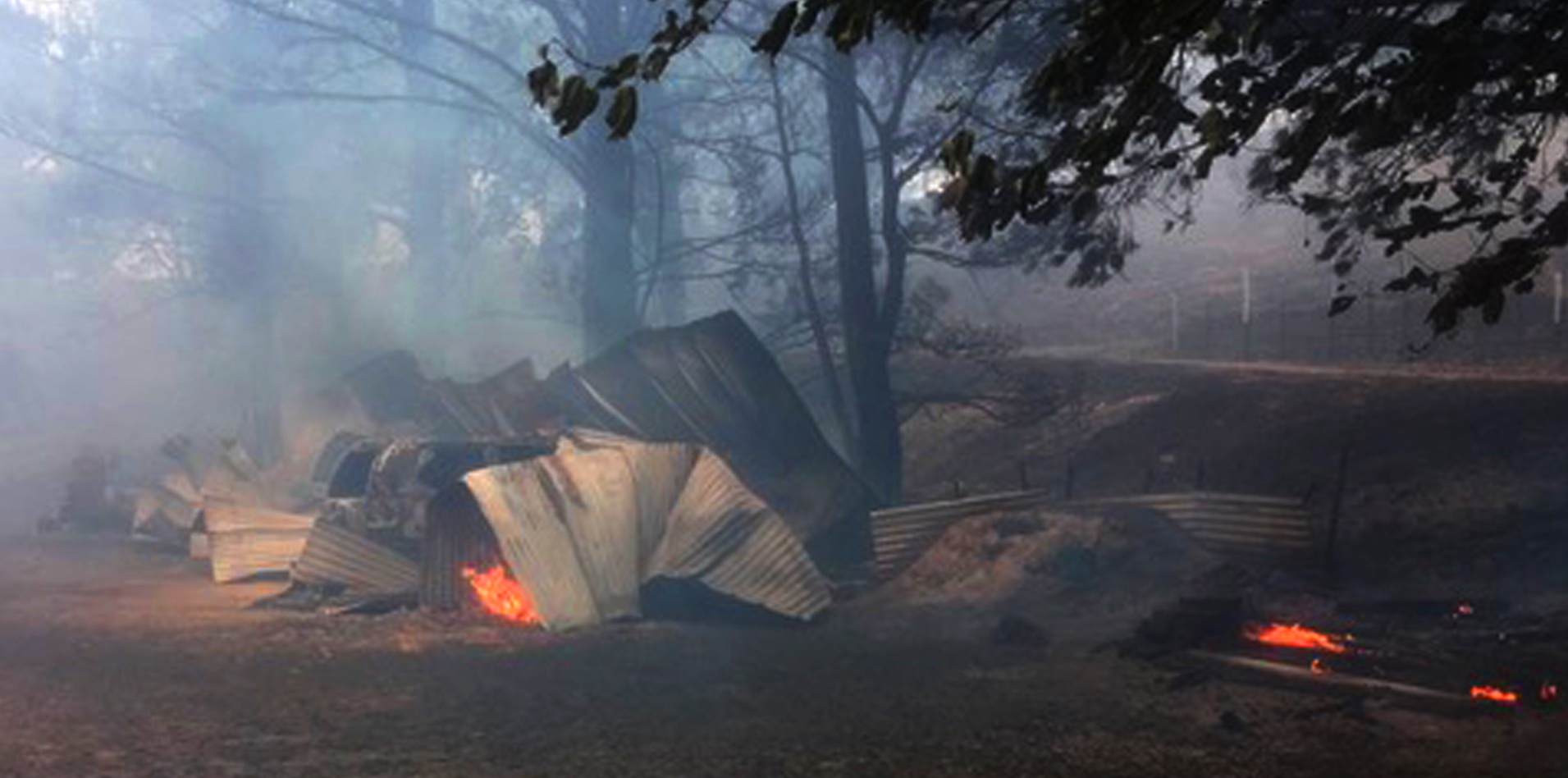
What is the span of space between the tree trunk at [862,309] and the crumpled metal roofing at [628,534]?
3987 mm

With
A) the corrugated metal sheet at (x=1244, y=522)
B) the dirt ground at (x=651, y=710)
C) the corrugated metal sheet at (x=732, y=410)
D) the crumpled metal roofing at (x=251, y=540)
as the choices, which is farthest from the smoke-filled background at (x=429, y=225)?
the dirt ground at (x=651, y=710)

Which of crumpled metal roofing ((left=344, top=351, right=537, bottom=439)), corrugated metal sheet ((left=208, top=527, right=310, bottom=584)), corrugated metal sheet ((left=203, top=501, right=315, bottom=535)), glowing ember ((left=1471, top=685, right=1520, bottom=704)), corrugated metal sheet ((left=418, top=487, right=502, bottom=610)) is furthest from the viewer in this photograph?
crumpled metal roofing ((left=344, top=351, right=537, bottom=439))

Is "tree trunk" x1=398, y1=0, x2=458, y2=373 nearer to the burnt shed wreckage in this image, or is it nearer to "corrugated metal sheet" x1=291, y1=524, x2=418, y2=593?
the burnt shed wreckage

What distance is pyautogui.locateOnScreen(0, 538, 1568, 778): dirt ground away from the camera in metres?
8.44

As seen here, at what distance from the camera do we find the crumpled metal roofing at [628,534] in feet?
42.3

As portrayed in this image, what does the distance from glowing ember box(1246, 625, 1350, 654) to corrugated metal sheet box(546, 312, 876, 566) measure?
611cm

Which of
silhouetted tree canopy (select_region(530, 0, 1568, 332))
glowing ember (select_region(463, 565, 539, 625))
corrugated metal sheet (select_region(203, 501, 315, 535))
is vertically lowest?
glowing ember (select_region(463, 565, 539, 625))

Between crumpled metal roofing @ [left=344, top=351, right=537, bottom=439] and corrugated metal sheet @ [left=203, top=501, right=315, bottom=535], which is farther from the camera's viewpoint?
crumpled metal roofing @ [left=344, top=351, right=537, bottom=439]

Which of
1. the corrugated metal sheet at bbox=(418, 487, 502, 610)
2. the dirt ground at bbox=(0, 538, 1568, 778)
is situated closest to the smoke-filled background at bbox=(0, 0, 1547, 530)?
the corrugated metal sheet at bbox=(418, 487, 502, 610)

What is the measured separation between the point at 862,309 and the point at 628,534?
17.5 feet

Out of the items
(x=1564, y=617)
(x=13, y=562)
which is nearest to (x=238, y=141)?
(x=13, y=562)

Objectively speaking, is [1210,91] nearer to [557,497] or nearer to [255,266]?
[557,497]

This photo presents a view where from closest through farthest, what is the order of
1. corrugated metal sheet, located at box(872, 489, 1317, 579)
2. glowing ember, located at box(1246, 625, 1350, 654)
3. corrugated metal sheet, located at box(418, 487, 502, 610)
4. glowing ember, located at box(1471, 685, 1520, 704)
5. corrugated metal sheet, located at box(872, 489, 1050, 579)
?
glowing ember, located at box(1471, 685, 1520, 704) < glowing ember, located at box(1246, 625, 1350, 654) < corrugated metal sheet, located at box(872, 489, 1317, 579) < corrugated metal sheet, located at box(418, 487, 502, 610) < corrugated metal sheet, located at box(872, 489, 1050, 579)

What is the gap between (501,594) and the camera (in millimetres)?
13766
